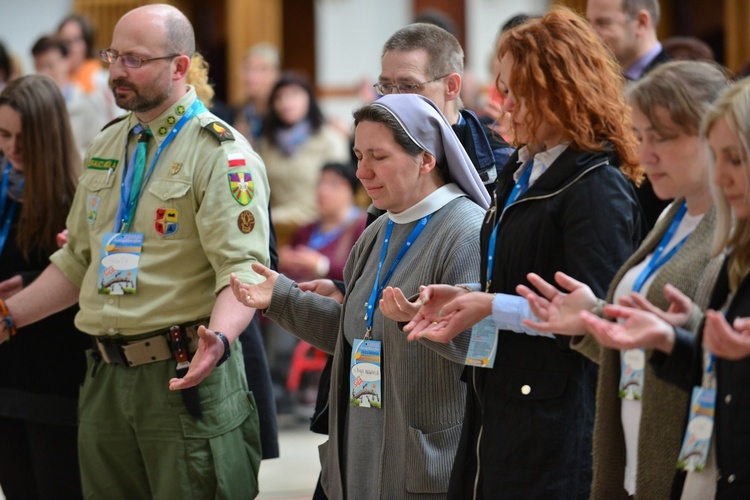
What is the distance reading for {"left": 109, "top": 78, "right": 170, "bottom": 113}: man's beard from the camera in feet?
11.4

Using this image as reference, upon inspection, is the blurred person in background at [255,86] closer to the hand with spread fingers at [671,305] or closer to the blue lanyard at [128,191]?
the blue lanyard at [128,191]

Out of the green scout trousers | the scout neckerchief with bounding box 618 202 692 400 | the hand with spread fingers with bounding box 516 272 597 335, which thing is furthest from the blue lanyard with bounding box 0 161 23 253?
the scout neckerchief with bounding box 618 202 692 400

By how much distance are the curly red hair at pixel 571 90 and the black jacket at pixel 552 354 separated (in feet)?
0.16

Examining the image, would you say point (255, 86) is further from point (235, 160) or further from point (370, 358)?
point (370, 358)

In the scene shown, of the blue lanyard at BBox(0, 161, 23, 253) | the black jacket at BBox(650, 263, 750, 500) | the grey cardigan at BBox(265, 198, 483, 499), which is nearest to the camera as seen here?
the black jacket at BBox(650, 263, 750, 500)

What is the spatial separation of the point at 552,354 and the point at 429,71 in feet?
4.50

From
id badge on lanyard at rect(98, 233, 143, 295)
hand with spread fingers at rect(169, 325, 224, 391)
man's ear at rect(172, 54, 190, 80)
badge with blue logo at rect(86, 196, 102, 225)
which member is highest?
man's ear at rect(172, 54, 190, 80)

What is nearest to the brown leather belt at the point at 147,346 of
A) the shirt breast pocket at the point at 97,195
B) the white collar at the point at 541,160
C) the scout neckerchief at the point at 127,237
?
the scout neckerchief at the point at 127,237

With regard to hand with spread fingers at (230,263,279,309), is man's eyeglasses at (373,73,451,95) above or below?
above

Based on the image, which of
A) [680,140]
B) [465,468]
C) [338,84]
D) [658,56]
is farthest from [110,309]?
[338,84]

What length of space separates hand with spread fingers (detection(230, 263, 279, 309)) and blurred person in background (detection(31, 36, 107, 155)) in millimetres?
3082

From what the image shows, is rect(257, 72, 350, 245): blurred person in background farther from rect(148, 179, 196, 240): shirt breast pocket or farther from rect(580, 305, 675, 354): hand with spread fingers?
rect(580, 305, 675, 354): hand with spread fingers

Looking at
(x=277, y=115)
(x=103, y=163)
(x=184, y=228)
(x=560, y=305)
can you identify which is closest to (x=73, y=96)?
(x=277, y=115)

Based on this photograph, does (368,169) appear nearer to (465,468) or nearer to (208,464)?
(465,468)
